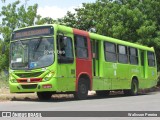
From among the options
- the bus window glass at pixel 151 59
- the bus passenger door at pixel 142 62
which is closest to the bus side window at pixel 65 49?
the bus passenger door at pixel 142 62

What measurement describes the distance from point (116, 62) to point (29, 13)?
16889 mm

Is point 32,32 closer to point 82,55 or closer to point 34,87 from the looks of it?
point 34,87

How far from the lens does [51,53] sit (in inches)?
655

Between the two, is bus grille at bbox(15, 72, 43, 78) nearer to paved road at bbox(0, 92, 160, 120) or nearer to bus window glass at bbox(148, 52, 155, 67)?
paved road at bbox(0, 92, 160, 120)

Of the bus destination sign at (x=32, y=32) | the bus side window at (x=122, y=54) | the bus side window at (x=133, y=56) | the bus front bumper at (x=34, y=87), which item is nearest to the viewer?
the bus front bumper at (x=34, y=87)

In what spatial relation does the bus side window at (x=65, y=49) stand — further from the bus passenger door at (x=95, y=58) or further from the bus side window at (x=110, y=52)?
the bus side window at (x=110, y=52)

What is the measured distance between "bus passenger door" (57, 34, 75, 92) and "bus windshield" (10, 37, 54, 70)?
0.42 metres

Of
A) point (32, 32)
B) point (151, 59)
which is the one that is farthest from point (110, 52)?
point (151, 59)

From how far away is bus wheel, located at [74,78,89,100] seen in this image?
59.5 ft

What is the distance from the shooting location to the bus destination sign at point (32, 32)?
55.9 feet

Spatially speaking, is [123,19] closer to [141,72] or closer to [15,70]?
[141,72]

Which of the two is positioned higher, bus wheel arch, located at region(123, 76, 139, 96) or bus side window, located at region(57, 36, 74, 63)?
bus side window, located at region(57, 36, 74, 63)

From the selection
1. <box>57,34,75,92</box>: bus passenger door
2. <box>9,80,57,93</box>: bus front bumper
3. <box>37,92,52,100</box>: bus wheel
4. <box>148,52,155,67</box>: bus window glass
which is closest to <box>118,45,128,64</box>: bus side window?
<box>148,52,155,67</box>: bus window glass

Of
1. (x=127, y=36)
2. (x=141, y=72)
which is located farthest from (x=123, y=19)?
(x=141, y=72)
